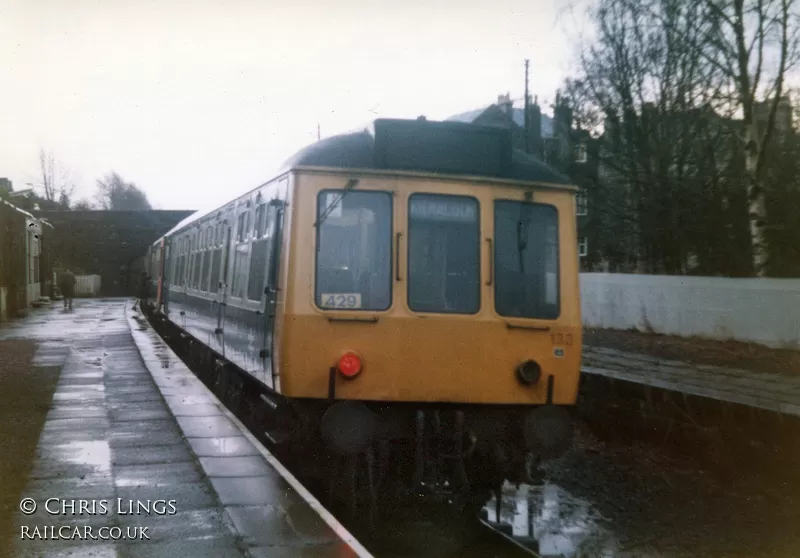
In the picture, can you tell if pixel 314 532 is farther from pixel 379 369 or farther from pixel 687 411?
pixel 687 411

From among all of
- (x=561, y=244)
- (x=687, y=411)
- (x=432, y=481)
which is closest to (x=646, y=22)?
(x=687, y=411)

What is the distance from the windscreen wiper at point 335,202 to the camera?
6.75 m

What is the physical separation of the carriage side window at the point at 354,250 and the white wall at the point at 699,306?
1164 cm

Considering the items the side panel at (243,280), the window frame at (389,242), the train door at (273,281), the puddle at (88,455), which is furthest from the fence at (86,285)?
the window frame at (389,242)

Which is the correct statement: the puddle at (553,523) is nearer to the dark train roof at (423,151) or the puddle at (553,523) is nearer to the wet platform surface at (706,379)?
the wet platform surface at (706,379)

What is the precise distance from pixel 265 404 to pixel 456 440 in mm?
2352

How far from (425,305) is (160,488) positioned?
7.89 feet

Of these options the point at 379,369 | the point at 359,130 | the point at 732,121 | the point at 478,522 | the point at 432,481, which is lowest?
the point at 478,522

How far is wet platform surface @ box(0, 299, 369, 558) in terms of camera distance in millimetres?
5148

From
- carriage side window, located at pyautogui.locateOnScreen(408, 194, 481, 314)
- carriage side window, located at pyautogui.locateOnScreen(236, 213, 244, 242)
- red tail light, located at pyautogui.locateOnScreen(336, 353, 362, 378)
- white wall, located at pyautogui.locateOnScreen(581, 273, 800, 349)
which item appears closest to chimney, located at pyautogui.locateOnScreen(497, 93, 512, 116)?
white wall, located at pyautogui.locateOnScreen(581, 273, 800, 349)

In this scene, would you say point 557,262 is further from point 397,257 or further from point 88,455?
point 88,455

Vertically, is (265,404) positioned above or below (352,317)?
below

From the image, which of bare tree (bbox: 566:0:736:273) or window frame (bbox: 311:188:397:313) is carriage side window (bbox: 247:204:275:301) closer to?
window frame (bbox: 311:188:397:313)

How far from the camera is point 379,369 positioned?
6.66m
